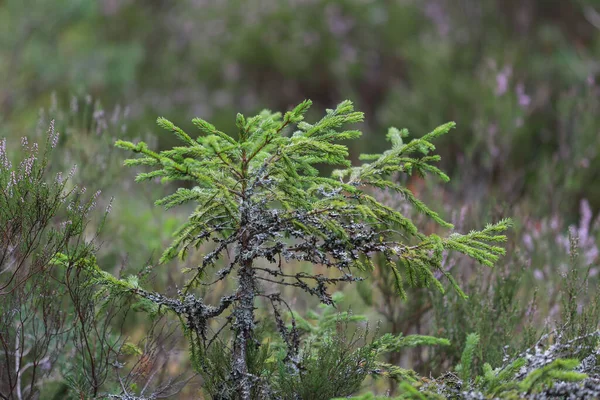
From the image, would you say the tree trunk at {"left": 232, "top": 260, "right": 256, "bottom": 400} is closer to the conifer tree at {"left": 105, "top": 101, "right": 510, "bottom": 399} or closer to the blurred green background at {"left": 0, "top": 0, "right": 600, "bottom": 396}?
the conifer tree at {"left": 105, "top": 101, "right": 510, "bottom": 399}

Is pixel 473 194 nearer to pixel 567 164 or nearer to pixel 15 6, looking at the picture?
A: pixel 567 164

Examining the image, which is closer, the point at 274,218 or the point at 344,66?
the point at 274,218

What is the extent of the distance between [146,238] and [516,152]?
503cm

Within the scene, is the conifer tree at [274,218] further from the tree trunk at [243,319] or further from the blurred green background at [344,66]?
the blurred green background at [344,66]

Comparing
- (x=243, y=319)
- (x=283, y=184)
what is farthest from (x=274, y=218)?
(x=243, y=319)

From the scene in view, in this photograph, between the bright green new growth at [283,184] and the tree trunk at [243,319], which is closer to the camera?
the bright green new growth at [283,184]

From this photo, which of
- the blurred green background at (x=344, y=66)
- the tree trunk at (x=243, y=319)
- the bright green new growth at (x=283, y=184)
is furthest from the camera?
the blurred green background at (x=344, y=66)

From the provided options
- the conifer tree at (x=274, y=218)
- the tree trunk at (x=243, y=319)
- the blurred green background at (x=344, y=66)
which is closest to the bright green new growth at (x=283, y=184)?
the conifer tree at (x=274, y=218)

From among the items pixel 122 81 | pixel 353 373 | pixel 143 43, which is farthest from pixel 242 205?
pixel 143 43

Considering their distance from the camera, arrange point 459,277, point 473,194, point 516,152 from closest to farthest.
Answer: point 459,277
point 473,194
point 516,152

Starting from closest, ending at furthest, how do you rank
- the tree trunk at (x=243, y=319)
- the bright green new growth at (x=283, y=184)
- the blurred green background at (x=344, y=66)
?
the bright green new growth at (x=283, y=184) < the tree trunk at (x=243, y=319) < the blurred green background at (x=344, y=66)

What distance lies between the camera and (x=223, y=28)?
12062 millimetres

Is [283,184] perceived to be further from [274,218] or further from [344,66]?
[344,66]

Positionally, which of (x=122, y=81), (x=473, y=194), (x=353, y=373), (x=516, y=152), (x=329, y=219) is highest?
(x=122, y=81)
